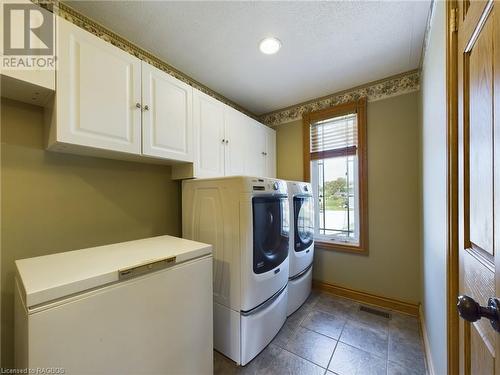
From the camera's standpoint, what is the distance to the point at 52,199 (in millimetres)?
1312

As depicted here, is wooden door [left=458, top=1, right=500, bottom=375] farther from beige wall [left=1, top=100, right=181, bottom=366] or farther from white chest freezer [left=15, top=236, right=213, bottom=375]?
beige wall [left=1, top=100, right=181, bottom=366]

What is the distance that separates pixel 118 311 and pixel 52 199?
2.97ft

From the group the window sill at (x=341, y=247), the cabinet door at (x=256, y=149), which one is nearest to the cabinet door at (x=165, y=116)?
the cabinet door at (x=256, y=149)

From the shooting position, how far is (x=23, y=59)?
0.99m

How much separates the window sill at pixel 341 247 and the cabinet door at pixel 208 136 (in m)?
1.54

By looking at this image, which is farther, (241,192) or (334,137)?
(334,137)

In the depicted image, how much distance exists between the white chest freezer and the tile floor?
561 mm

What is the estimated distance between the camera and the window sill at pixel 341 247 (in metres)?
2.35

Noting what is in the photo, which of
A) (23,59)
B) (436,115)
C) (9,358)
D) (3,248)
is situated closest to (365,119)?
(436,115)

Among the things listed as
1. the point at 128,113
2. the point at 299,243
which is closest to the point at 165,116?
the point at 128,113

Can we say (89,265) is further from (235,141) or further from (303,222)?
(303,222)

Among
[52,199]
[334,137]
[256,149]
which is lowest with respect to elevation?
[52,199]

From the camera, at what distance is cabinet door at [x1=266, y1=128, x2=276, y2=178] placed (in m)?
2.78

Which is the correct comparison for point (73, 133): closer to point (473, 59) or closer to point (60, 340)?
point (60, 340)
